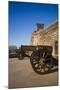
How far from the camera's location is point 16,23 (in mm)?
2096

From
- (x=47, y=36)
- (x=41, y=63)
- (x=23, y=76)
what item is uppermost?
(x=47, y=36)

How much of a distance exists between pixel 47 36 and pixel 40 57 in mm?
260

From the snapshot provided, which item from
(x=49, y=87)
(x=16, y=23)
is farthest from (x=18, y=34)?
(x=49, y=87)

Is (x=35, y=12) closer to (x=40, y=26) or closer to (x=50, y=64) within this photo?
(x=40, y=26)

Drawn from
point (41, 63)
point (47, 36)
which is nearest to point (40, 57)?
point (41, 63)

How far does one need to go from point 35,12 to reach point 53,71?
2.36 ft

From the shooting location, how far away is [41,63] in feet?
7.08

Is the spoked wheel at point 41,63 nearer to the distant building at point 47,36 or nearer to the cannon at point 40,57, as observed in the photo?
the cannon at point 40,57

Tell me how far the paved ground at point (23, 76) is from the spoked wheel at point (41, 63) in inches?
2.0

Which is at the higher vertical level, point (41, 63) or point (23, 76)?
point (41, 63)

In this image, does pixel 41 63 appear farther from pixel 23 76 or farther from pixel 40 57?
pixel 23 76

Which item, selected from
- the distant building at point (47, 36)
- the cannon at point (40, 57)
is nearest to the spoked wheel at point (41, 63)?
the cannon at point (40, 57)

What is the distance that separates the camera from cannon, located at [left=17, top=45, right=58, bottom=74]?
6.94 ft

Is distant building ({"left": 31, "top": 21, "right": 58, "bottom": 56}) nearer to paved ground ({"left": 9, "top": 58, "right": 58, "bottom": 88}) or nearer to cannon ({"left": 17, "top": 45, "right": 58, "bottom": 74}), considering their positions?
cannon ({"left": 17, "top": 45, "right": 58, "bottom": 74})
